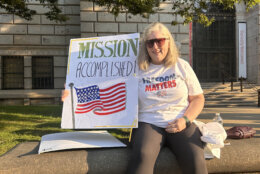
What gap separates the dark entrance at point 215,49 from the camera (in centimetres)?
1838

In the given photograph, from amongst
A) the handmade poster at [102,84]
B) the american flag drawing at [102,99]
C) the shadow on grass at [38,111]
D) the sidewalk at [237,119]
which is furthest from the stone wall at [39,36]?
the american flag drawing at [102,99]

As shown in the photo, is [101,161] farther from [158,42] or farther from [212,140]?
[158,42]

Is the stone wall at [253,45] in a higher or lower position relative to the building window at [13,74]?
higher

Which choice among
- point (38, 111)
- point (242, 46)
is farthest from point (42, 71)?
point (242, 46)

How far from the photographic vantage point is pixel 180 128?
237cm

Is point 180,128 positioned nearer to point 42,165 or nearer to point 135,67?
point 135,67

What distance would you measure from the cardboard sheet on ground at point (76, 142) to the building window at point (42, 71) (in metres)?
12.9

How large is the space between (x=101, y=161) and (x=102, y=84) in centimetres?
89

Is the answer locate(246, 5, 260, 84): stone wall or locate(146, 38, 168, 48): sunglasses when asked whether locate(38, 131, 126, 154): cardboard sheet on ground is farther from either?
locate(246, 5, 260, 84): stone wall

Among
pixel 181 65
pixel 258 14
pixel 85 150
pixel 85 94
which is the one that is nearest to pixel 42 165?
pixel 85 150

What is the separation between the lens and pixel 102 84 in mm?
2854

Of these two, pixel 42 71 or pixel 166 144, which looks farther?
pixel 42 71

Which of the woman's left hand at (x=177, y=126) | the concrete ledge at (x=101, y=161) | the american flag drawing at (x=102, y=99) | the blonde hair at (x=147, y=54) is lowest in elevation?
the concrete ledge at (x=101, y=161)

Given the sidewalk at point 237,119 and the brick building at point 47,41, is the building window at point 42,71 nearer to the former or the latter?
the brick building at point 47,41
